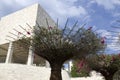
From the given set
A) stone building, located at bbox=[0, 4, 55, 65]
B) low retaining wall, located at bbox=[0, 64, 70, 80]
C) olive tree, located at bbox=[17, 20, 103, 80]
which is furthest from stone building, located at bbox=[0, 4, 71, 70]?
olive tree, located at bbox=[17, 20, 103, 80]

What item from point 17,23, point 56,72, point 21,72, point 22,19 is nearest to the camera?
point 56,72

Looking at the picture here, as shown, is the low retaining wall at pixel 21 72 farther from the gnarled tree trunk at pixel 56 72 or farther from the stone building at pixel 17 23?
the gnarled tree trunk at pixel 56 72

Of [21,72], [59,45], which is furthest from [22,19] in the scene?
[59,45]

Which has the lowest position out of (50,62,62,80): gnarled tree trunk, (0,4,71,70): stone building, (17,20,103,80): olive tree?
(50,62,62,80): gnarled tree trunk

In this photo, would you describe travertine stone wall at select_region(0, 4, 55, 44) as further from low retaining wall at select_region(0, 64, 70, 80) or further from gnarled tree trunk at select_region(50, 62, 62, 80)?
gnarled tree trunk at select_region(50, 62, 62, 80)

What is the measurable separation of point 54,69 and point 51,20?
73.9ft

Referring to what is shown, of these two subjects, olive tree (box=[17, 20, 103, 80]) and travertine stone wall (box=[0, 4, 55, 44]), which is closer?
olive tree (box=[17, 20, 103, 80])

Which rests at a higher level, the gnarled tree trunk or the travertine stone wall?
the travertine stone wall

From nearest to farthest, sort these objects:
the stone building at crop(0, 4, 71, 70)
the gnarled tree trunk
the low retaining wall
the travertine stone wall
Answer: the gnarled tree trunk
the low retaining wall
the stone building at crop(0, 4, 71, 70)
the travertine stone wall

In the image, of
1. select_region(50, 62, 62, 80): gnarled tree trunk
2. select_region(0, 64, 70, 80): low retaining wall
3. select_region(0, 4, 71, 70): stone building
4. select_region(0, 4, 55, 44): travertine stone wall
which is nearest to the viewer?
select_region(50, 62, 62, 80): gnarled tree trunk

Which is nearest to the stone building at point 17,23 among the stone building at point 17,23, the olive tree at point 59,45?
the stone building at point 17,23

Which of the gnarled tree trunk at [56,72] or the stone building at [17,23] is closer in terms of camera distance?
the gnarled tree trunk at [56,72]

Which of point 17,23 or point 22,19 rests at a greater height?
point 22,19

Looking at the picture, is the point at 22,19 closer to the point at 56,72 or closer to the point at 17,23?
the point at 17,23
